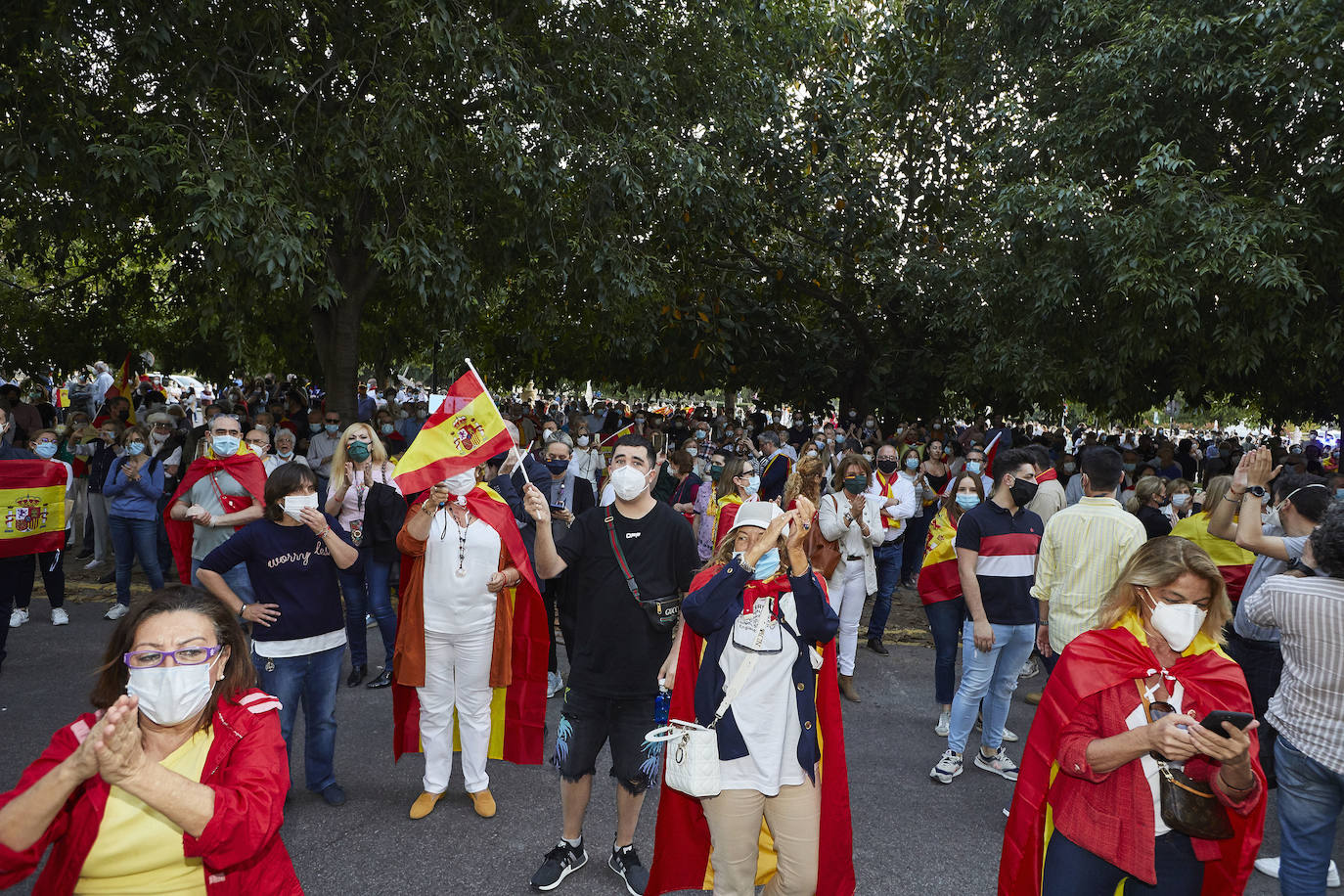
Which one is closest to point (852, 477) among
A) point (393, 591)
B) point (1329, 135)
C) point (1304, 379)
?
point (393, 591)

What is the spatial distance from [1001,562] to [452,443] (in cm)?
312

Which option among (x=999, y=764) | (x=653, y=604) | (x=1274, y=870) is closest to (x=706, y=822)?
(x=653, y=604)

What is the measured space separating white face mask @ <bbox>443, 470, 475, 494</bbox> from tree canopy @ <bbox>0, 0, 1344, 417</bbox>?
16.2 ft

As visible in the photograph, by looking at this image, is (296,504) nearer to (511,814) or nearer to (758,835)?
(511,814)

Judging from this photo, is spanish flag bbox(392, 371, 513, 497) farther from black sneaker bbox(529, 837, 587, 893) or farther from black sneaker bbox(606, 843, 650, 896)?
black sneaker bbox(606, 843, 650, 896)

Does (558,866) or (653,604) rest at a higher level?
(653,604)

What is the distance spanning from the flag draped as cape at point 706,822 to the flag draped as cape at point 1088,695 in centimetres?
61

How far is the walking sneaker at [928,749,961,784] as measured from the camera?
523 cm

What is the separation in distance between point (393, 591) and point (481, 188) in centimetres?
534

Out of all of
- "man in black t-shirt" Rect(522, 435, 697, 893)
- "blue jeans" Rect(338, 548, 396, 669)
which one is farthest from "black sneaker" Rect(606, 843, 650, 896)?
"blue jeans" Rect(338, 548, 396, 669)

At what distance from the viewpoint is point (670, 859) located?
11.6 ft

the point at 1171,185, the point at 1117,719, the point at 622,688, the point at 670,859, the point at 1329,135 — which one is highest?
the point at 1329,135

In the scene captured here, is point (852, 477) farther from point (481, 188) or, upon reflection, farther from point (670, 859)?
point (481, 188)

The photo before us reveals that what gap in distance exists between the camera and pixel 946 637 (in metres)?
6.11
